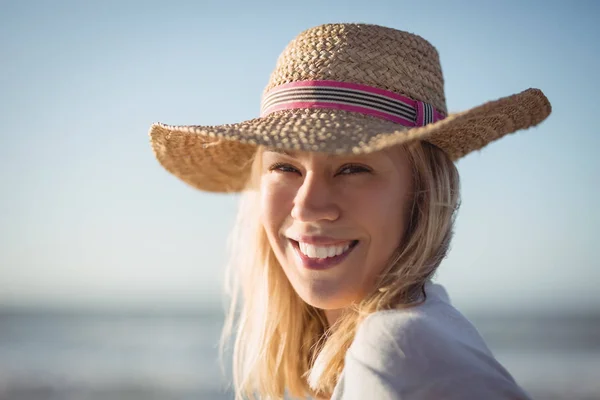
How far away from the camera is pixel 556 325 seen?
1900cm

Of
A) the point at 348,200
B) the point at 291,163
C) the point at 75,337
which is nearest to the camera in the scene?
the point at 348,200

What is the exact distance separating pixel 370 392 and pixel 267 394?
142 centimetres

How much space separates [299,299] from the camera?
2.79m

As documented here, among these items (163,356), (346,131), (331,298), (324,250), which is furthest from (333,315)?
(163,356)

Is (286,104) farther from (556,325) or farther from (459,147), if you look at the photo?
(556,325)

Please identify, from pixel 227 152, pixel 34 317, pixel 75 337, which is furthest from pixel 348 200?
pixel 34 317

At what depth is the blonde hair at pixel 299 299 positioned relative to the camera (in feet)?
7.00

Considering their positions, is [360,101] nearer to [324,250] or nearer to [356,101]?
[356,101]

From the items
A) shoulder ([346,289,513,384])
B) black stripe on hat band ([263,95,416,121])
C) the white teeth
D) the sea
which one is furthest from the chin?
the sea

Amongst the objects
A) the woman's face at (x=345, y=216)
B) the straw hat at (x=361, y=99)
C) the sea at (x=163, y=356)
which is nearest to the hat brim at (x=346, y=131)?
the straw hat at (x=361, y=99)

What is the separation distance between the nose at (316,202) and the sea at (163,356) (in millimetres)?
6926

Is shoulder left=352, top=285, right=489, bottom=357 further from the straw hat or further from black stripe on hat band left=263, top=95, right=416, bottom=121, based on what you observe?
black stripe on hat band left=263, top=95, right=416, bottom=121

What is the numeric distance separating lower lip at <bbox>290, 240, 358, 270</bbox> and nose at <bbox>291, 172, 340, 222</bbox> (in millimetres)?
138

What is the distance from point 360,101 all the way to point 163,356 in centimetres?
1230
